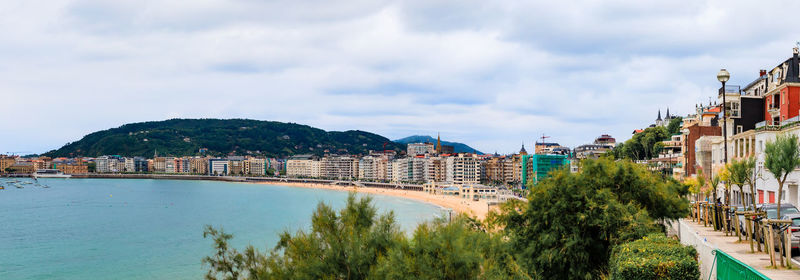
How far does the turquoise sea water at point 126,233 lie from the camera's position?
3869 centimetres

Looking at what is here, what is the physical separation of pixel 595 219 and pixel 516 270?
2.26 metres

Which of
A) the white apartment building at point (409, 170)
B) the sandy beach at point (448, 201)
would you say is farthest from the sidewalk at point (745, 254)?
the white apartment building at point (409, 170)

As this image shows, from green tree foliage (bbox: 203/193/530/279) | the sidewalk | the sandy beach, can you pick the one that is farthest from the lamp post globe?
the sandy beach

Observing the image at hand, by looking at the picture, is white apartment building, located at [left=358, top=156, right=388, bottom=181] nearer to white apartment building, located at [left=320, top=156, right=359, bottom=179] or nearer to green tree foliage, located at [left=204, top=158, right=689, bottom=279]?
white apartment building, located at [left=320, top=156, right=359, bottom=179]

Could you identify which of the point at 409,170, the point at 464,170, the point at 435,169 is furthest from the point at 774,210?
the point at 409,170

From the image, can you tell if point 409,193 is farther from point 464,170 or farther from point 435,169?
point 435,169

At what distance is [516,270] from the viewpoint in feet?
40.6

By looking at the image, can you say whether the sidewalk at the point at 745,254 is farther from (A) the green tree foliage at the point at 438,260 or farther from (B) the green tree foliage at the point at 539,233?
(A) the green tree foliage at the point at 438,260

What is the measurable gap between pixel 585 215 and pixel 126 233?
5628 cm

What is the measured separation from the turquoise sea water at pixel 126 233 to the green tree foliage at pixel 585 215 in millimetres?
10162

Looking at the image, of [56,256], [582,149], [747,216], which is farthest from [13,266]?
[582,149]

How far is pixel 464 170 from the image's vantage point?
133000 millimetres

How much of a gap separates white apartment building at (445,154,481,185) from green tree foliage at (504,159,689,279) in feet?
377

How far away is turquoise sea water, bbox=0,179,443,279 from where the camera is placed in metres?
38.7
